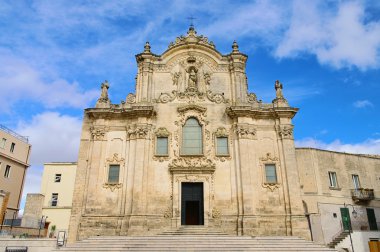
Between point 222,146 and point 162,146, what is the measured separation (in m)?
3.88

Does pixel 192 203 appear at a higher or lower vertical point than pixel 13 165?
lower

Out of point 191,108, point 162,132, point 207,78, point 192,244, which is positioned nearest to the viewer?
point 192,244

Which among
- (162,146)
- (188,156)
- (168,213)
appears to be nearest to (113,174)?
(162,146)

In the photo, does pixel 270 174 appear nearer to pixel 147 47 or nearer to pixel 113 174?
pixel 113 174

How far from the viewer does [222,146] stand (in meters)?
21.1

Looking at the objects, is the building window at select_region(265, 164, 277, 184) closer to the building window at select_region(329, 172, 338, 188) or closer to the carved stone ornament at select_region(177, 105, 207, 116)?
the carved stone ornament at select_region(177, 105, 207, 116)

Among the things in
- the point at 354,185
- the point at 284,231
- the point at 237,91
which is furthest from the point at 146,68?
the point at 354,185

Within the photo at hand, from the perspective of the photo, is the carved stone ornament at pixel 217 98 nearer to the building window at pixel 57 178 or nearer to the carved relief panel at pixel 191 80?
the carved relief panel at pixel 191 80

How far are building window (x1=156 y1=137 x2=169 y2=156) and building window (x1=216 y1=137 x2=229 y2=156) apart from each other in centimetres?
331

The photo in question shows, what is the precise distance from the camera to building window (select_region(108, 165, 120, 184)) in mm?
20312

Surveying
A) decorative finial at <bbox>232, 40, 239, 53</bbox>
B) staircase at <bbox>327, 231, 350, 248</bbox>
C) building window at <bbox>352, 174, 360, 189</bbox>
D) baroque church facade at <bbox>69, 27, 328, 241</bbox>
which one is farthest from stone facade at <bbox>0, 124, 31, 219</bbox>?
building window at <bbox>352, 174, 360, 189</bbox>

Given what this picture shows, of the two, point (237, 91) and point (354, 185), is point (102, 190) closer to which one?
point (237, 91)

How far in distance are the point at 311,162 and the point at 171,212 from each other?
11.7 m

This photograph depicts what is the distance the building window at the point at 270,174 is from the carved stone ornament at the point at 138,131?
26.1ft
